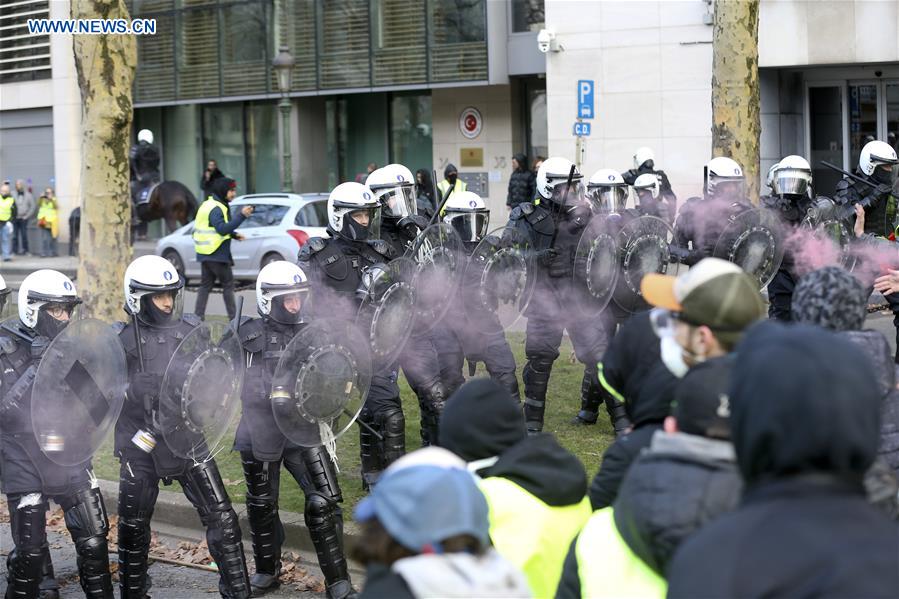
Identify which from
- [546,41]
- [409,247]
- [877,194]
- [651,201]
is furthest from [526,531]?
[546,41]

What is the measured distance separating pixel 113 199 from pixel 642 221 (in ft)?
16.7

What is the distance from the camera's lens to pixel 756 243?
324 inches

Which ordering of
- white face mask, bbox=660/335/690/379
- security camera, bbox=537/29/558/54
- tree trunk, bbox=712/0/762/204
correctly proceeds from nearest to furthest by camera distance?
1. white face mask, bbox=660/335/690/379
2. tree trunk, bbox=712/0/762/204
3. security camera, bbox=537/29/558/54

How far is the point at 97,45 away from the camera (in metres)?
10.9

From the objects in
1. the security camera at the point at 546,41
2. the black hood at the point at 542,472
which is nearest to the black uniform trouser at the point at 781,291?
the black hood at the point at 542,472

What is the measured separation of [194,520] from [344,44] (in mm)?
18248

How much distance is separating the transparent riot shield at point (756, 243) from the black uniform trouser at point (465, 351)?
1.52m

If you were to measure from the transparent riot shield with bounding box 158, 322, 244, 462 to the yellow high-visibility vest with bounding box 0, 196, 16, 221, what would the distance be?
847 inches

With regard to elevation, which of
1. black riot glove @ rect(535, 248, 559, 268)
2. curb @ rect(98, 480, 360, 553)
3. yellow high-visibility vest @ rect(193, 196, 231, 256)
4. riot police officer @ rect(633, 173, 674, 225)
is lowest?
curb @ rect(98, 480, 360, 553)

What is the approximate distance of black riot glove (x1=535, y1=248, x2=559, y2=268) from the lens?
8555 millimetres

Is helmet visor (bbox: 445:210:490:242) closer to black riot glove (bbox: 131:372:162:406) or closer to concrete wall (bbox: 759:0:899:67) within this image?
black riot glove (bbox: 131:372:162:406)

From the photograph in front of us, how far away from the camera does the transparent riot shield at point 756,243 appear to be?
8172mm

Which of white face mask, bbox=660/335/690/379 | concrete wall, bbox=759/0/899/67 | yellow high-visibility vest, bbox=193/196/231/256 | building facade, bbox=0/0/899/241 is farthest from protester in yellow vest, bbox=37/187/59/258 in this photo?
white face mask, bbox=660/335/690/379

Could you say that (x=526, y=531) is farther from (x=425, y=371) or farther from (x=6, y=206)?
(x=6, y=206)
